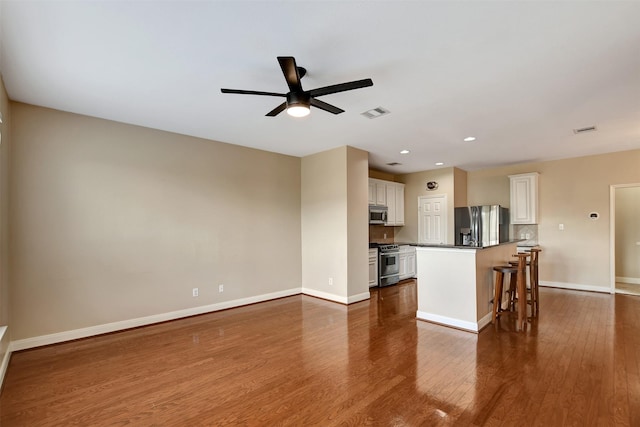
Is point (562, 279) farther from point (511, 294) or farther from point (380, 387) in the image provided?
point (380, 387)

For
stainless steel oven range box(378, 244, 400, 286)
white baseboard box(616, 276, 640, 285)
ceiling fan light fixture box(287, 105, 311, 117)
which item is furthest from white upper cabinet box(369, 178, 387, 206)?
white baseboard box(616, 276, 640, 285)

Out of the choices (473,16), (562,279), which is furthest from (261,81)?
(562,279)

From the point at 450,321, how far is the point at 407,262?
343cm

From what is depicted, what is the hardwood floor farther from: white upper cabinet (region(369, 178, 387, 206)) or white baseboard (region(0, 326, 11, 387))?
white upper cabinet (region(369, 178, 387, 206))

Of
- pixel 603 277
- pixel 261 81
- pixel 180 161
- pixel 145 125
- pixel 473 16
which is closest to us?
pixel 473 16

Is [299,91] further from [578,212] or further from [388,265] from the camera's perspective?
[578,212]

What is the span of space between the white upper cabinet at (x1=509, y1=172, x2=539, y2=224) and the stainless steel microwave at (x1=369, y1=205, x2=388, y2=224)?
2.86 metres

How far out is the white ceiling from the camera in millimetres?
2002

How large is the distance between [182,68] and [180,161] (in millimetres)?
2124

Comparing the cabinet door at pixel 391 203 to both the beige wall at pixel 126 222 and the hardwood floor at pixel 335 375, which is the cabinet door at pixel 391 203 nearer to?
Result: the beige wall at pixel 126 222

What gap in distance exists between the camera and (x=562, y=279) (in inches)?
251

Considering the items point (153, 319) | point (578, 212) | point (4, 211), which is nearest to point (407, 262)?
A: point (578, 212)

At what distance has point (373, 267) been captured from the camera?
21.1ft

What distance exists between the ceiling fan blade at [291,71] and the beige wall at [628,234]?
8.16m
